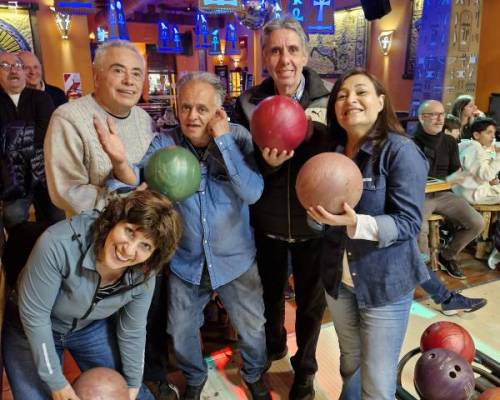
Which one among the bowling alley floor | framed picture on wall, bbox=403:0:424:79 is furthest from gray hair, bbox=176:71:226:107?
framed picture on wall, bbox=403:0:424:79

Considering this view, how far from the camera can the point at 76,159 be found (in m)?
1.68

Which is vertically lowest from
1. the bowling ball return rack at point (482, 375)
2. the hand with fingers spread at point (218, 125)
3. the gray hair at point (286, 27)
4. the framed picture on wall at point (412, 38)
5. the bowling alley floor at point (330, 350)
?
the bowling alley floor at point (330, 350)

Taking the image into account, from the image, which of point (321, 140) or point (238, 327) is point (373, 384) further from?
point (321, 140)

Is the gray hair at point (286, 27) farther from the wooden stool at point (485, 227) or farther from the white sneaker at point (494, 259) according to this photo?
the white sneaker at point (494, 259)

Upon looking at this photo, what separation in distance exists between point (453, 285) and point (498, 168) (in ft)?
3.59

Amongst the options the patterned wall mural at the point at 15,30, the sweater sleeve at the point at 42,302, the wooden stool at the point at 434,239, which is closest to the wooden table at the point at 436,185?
the wooden stool at the point at 434,239

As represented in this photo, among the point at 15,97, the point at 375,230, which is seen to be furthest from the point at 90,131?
the point at 15,97

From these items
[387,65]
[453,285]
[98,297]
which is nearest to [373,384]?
[98,297]

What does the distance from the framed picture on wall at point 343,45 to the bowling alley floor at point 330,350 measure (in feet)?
19.2

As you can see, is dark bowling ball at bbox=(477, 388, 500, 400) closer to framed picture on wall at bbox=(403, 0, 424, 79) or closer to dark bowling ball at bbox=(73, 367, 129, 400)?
dark bowling ball at bbox=(73, 367, 129, 400)

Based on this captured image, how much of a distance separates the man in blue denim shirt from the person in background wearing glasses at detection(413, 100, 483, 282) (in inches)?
83.2

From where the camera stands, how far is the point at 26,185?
2857 millimetres

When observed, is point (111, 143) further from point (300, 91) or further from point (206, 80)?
point (300, 91)

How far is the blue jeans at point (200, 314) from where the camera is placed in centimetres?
187
